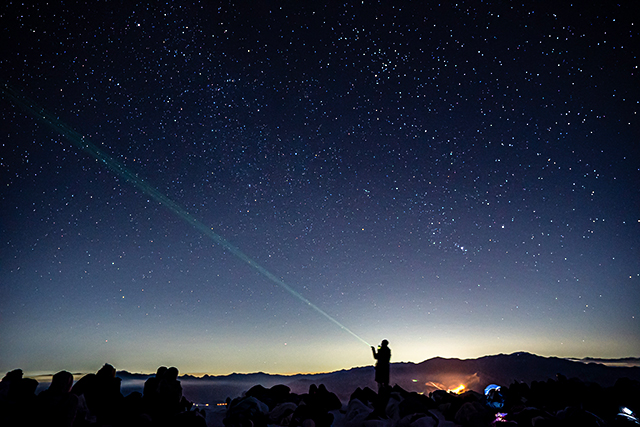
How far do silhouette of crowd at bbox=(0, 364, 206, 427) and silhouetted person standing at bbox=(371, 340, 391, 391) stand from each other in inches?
263

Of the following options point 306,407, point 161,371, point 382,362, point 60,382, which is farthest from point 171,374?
point 382,362

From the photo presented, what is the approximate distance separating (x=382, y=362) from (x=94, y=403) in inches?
345

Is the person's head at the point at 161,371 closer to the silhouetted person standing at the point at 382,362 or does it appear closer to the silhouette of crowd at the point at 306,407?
the silhouette of crowd at the point at 306,407

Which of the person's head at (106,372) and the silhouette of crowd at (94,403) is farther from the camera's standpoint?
the person's head at (106,372)

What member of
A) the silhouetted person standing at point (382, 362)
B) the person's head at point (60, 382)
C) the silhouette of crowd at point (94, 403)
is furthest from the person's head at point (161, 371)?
the silhouetted person standing at point (382, 362)

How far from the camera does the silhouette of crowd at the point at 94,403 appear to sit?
466 centimetres

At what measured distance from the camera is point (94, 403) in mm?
6668

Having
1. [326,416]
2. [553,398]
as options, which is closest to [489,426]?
[326,416]

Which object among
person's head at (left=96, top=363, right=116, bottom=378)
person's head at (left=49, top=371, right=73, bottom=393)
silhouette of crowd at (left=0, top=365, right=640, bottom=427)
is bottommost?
silhouette of crowd at (left=0, top=365, right=640, bottom=427)

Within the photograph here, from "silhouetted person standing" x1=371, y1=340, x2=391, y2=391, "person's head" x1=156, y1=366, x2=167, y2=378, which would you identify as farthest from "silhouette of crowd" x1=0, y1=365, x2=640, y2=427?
"silhouetted person standing" x1=371, y1=340, x2=391, y2=391

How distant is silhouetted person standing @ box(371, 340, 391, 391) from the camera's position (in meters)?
12.6

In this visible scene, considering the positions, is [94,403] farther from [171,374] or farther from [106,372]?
[171,374]

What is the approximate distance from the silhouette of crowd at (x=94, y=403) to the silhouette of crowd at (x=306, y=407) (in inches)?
0.4

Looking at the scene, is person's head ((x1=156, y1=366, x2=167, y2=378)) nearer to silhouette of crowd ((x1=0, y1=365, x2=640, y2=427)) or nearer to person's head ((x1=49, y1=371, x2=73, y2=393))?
silhouette of crowd ((x1=0, y1=365, x2=640, y2=427))
